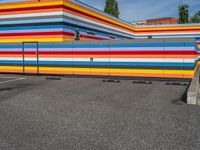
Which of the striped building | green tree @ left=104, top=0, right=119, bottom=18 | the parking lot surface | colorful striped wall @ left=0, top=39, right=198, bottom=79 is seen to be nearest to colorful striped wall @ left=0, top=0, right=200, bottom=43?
the striped building

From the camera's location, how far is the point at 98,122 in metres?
5.63

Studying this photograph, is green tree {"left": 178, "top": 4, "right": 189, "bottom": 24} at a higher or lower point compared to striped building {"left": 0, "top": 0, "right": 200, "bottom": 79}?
higher

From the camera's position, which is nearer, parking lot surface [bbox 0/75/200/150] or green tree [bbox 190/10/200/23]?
parking lot surface [bbox 0/75/200/150]

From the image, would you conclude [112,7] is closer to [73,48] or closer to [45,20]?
[45,20]

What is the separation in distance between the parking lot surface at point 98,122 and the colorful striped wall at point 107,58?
463 cm

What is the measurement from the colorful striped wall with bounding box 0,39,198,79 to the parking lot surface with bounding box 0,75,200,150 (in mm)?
4629

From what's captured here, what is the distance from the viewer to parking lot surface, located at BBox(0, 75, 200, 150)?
4340 millimetres

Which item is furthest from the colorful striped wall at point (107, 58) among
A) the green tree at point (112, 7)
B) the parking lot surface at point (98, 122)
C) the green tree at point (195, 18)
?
the green tree at point (195, 18)

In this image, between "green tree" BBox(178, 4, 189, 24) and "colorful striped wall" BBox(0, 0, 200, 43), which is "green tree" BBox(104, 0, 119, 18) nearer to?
"green tree" BBox(178, 4, 189, 24)

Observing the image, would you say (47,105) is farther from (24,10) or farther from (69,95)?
(24,10)

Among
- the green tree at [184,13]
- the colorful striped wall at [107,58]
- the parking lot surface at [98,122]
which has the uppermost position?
the green tree at [184,13]

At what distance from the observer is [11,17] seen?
17.4 m

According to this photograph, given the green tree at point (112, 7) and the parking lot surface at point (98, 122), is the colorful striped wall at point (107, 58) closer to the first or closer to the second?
the parking lot surface at point (98, 122)

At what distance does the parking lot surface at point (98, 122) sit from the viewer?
14.2 feet
